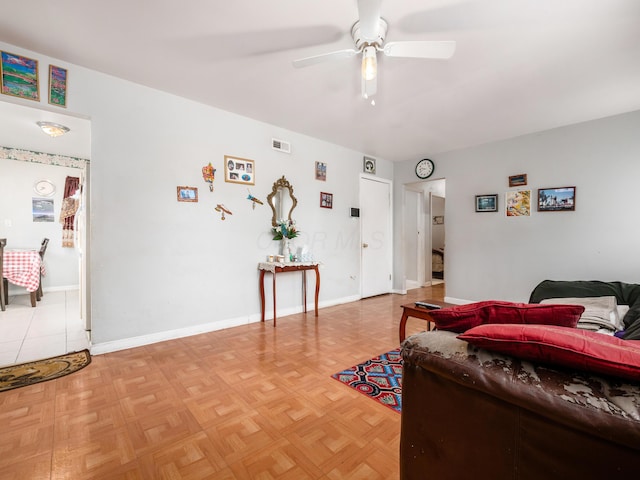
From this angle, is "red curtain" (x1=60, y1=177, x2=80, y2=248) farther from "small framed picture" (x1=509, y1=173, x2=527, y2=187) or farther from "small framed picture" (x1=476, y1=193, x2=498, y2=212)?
"small framed picture" (x1=509, y1=173, x2=527, y2=187)

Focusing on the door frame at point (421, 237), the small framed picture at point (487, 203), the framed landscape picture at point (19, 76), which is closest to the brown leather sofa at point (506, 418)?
the framed landscape picture at point (19, 76)

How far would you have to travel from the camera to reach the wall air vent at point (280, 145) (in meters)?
3.64

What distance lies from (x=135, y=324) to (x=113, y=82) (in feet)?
7.19

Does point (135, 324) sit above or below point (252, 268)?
below

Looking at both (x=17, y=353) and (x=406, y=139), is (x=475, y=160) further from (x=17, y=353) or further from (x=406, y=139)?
(x=17, y=353)

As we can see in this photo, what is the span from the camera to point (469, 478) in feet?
2.60

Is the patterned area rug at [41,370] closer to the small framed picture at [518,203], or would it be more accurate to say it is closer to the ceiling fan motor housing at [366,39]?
the ceiling fan motor housing at [366,39]

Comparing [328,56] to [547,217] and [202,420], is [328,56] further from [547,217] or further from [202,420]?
[547,217]

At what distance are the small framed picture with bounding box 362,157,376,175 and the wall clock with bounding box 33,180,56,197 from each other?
5489mm

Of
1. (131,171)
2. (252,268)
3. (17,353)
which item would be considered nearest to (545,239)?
(252,268)

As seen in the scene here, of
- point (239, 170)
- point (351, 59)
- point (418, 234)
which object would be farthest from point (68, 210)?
point (418, 234)

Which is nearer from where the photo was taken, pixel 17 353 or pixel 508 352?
pixel 508 352

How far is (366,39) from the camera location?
188 cm

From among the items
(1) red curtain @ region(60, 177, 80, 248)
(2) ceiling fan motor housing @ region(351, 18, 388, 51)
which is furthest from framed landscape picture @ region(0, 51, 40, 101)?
(1) red curtain @ region(60, 177, 80, 248)
